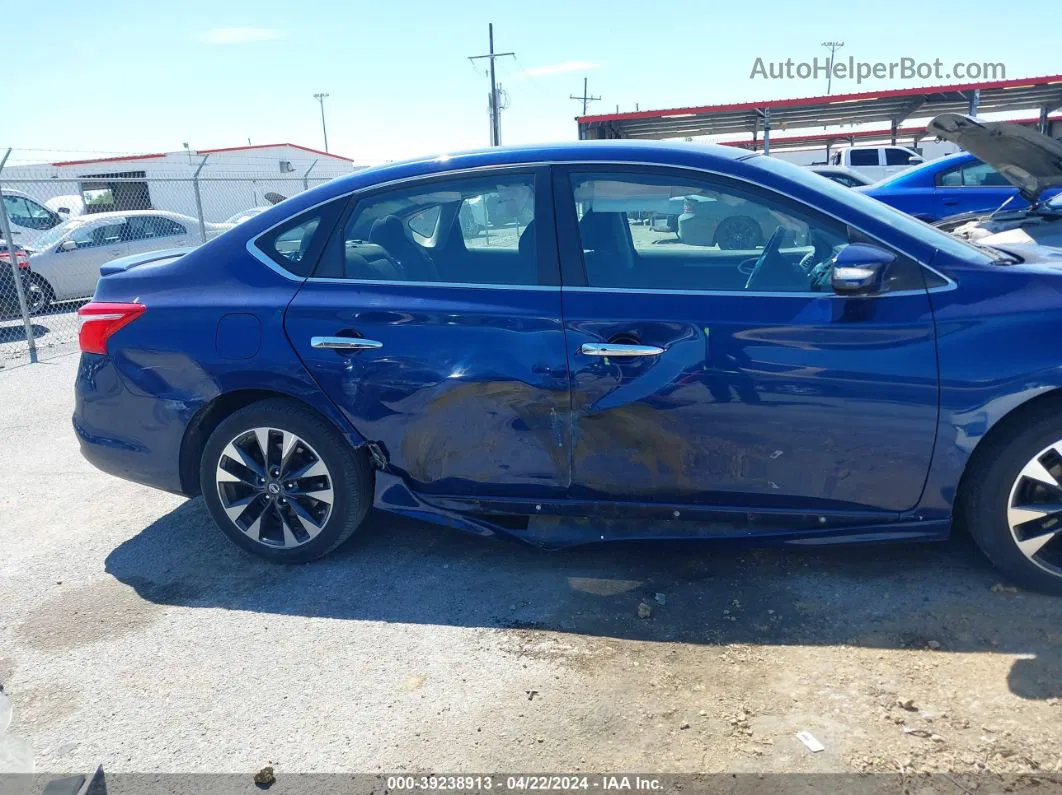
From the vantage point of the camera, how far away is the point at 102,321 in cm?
374

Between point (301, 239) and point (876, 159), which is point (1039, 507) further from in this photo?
point (876, 159)

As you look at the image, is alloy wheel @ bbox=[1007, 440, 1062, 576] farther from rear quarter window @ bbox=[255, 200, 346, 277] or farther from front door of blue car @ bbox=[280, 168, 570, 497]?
rear quarter window @ bbox=[255, 200, 346, 277]

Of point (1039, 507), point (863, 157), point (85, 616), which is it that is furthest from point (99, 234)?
point (863, 157)

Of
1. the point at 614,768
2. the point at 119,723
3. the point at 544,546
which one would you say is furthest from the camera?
the point at 544,546

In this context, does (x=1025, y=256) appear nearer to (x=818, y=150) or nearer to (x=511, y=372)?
(x=511, y=372)

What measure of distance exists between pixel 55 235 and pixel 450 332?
12.3 meters

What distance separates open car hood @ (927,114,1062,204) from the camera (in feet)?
20.4

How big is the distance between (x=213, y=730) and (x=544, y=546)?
1389mm

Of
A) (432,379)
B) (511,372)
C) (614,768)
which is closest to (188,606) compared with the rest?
(432,379)

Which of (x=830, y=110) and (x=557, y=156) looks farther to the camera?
(x=830, y=110)

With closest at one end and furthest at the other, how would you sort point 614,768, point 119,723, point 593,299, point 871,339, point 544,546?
point 614,768 < point 119,723 < point 871,339 < point 593,299 < point 544,546

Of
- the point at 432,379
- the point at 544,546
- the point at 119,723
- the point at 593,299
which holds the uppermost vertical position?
the point at 593,299

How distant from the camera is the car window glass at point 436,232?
11.2ft

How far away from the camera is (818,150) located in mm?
45375
